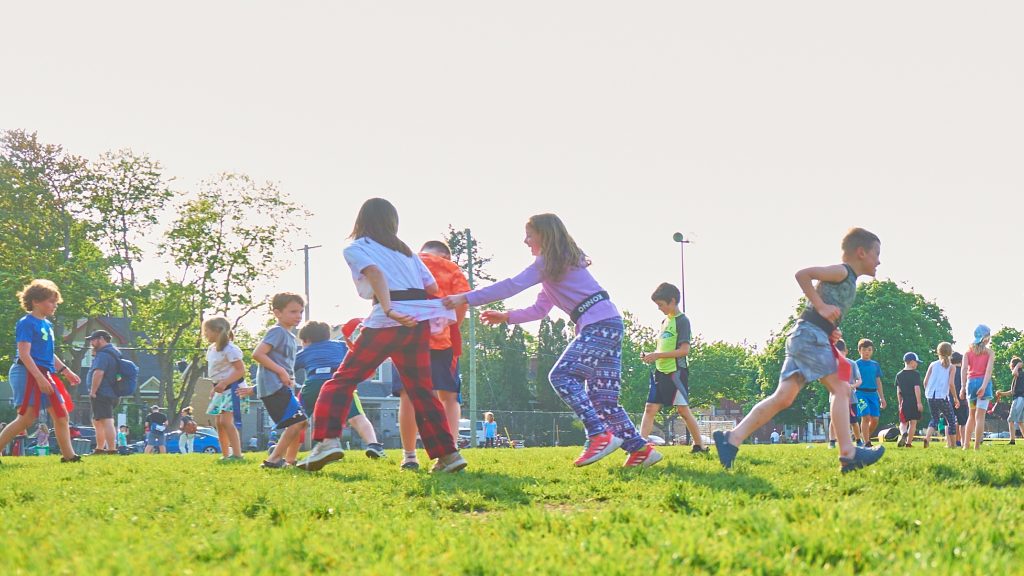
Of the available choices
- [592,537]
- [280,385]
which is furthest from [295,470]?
[592,537]

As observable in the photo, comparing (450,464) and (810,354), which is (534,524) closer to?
(450,464)

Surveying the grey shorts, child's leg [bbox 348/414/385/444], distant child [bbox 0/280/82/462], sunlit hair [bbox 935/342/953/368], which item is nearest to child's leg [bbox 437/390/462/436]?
child's leg [bbox 348/414/385/444]

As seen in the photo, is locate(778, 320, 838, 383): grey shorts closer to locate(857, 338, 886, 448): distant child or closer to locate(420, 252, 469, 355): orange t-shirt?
locate(420, 252, 469, 355): orange t-shirt

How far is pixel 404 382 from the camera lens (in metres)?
7.02

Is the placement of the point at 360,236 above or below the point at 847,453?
above

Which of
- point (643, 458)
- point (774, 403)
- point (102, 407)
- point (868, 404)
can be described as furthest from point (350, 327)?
point (868, 404)

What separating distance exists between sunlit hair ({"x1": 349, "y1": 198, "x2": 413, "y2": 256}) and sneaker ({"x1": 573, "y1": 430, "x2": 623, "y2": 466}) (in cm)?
192

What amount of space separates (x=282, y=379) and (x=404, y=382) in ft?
7.01

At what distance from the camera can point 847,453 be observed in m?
6.55

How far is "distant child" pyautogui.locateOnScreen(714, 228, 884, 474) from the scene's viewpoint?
21.8ft

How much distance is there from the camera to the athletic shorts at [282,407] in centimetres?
885

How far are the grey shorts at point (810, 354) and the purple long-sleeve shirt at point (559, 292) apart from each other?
135 centimetres

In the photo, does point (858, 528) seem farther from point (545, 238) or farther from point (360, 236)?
point (360, 236)

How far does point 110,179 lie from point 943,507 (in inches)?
1585
